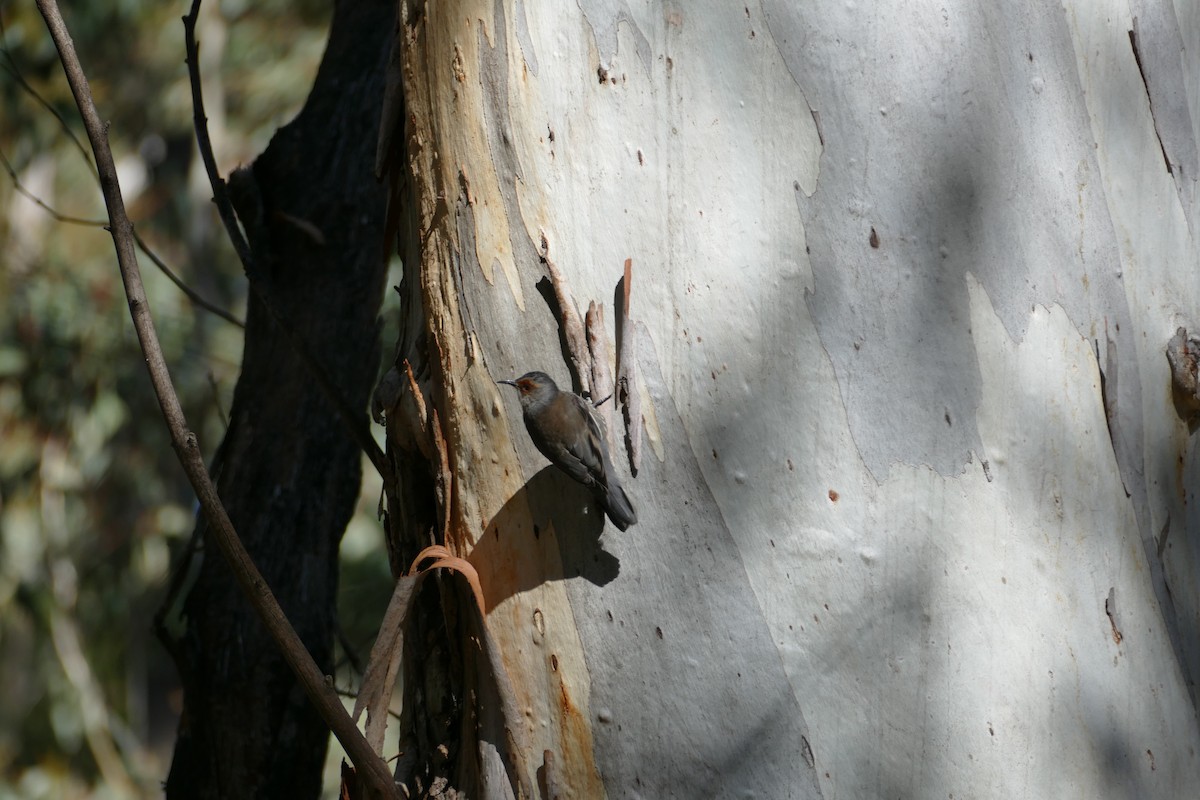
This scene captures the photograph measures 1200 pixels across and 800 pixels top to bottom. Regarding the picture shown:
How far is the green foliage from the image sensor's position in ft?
18.0

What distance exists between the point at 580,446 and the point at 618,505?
0.07 m

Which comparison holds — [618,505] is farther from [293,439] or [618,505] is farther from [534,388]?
[293,439]

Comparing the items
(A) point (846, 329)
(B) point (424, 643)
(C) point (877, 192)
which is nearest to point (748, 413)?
(A) point (846, 329)

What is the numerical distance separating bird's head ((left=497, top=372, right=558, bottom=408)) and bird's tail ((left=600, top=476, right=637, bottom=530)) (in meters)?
0.10

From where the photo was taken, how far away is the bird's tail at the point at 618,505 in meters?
0.88

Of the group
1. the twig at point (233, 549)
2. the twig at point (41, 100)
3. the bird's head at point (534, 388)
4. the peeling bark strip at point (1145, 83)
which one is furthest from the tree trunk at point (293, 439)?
the peeling bark strip at point (1145, 83)

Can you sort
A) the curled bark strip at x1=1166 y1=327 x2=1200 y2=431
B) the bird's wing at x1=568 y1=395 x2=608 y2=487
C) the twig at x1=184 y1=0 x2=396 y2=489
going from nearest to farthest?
the bird's wing at x1=568 y1=395 x2=608 y2=487 → the curled bark strip at x1=1166 y1=327 x2=1200 y2=431 → the twig at x1=184 y1=0 x2=396 y2=489

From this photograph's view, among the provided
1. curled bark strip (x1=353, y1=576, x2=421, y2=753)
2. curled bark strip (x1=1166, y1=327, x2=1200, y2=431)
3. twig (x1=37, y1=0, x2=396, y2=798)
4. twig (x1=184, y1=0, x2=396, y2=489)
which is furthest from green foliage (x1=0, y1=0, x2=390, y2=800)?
curled bark strip (x1=1166, y1=327, x2=1200, y2=431)

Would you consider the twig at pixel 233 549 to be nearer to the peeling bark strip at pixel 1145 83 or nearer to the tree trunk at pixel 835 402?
the tree trunk at pixel 835 402

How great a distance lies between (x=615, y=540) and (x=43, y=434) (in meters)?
5.60

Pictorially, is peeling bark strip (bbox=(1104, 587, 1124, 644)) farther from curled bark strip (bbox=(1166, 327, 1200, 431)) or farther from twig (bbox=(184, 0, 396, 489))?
twig (bbox=(184, 0, 396, 489))

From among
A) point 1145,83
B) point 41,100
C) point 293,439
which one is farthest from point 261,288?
point 1145,83

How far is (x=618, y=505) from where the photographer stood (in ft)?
2.89

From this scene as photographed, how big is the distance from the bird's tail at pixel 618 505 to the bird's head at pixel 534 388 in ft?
0.32
